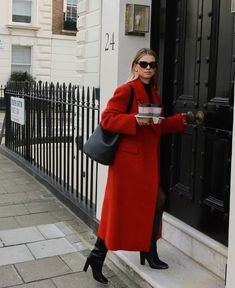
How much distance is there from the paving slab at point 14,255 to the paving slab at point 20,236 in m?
0.14

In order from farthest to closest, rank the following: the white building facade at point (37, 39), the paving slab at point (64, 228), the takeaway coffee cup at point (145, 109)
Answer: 1. the white building facade at point (37, 39)
2. the paving slab at point (64, 228)
3. the takeaway coffee cup at point (145, 109)

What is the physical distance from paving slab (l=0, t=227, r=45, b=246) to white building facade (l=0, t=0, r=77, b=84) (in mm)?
20715

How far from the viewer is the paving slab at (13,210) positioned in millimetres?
5848

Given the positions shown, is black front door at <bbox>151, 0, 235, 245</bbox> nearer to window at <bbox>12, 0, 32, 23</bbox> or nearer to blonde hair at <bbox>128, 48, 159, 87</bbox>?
blonde hair at <bbox>128, 48, 159, 87</bbox>

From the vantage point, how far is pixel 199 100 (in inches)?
153

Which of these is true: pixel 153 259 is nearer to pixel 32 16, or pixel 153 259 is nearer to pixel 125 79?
pixel 125 79

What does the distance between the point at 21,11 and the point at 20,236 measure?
22317mm

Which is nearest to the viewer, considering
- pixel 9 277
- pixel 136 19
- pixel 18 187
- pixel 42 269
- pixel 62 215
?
pixel 9 277

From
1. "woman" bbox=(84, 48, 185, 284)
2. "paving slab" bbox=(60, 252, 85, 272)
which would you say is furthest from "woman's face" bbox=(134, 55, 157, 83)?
"paving slab" bbox=(60, 252, 85, 272)

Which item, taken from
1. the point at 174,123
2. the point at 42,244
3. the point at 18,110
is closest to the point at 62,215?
the point at 42,244

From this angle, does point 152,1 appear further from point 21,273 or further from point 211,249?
point 21,273

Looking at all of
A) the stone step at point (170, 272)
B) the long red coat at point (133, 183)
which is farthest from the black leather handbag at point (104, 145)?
the stone step at point (170, 272)

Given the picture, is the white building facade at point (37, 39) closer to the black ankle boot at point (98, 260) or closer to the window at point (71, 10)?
the window at point (71, 10)

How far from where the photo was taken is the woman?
11.6 ft
